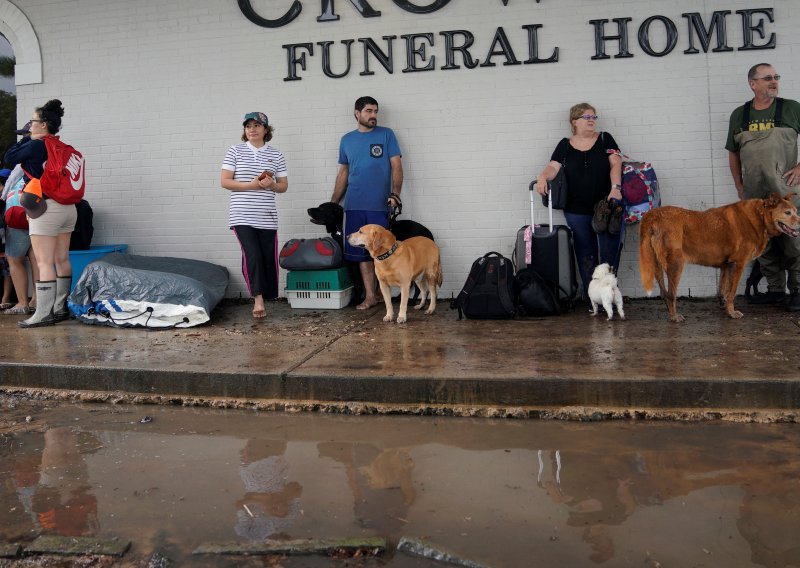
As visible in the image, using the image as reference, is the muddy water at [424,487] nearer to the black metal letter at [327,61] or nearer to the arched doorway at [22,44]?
the black metal letter at [327,61]

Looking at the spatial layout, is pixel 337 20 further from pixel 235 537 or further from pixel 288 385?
pixel 235 537

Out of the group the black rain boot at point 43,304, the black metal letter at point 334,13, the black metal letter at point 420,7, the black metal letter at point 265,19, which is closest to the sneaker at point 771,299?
the black metal letter at point 420,7

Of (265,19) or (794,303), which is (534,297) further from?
(265,19)

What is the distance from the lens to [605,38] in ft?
24.3

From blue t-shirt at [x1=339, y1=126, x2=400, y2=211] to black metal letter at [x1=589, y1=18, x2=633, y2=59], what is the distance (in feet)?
7.09

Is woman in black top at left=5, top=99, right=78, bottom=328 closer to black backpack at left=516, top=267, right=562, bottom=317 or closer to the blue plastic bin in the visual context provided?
the blue plastic bin

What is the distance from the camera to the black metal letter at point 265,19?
800 cm

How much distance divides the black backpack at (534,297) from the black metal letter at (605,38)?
7.70ft

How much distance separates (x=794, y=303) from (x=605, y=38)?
3.03 m

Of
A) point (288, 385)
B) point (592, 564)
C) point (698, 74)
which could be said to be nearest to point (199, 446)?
point (288, 385)

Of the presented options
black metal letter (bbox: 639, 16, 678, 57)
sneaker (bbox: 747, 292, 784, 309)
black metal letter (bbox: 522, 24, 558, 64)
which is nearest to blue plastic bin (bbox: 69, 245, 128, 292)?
black metal letter (bbox: 522, 24, 558, 64)

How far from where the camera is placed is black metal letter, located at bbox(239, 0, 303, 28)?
8000mm

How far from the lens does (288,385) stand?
189 inches

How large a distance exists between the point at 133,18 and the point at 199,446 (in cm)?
608
